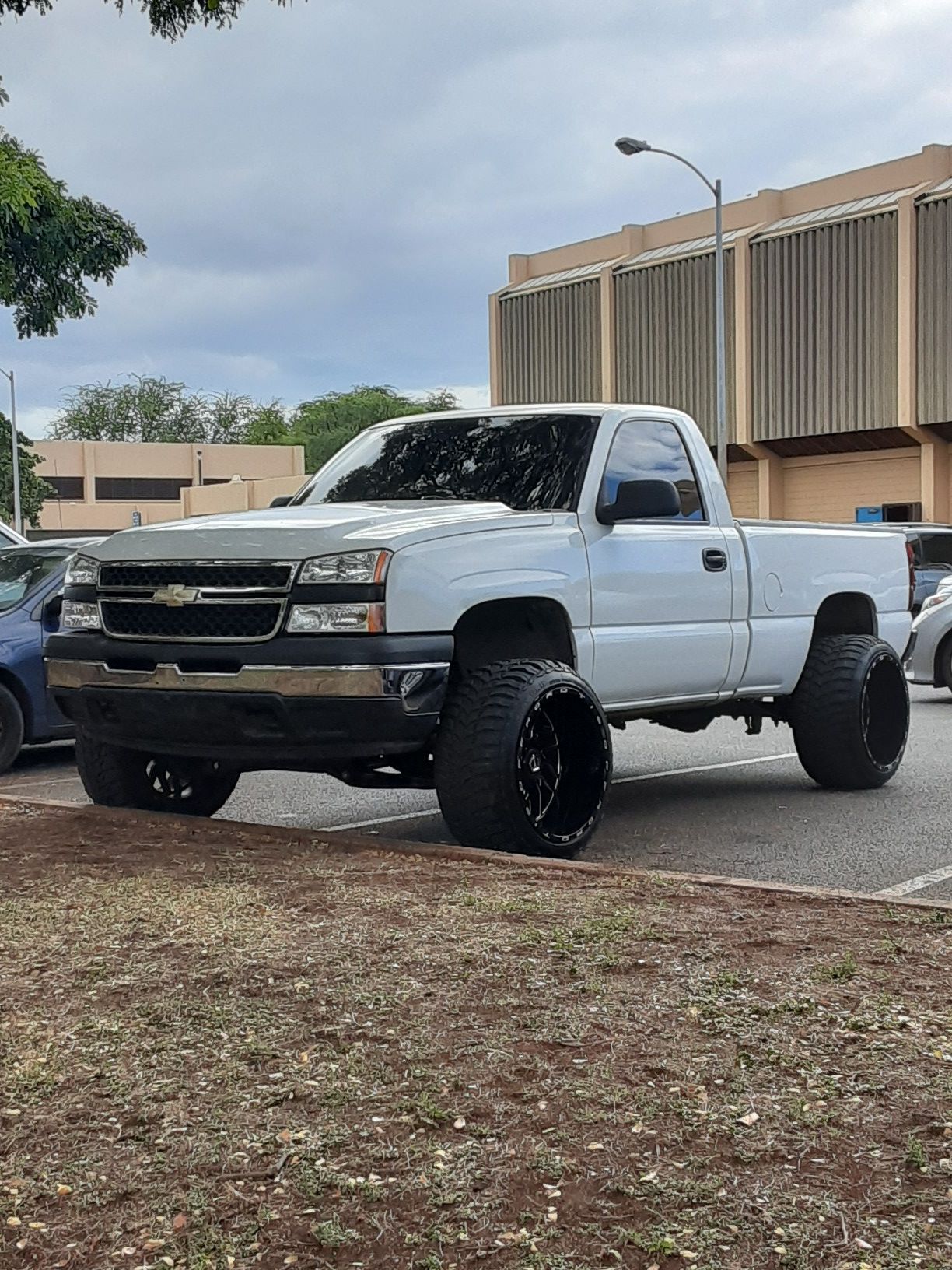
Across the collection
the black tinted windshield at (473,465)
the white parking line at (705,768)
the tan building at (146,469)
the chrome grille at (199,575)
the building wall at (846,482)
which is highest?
the tan building at (146,469)

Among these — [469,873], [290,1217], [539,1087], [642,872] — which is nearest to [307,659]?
[469,873]

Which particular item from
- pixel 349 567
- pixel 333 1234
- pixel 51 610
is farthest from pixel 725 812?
pixel 333 1234

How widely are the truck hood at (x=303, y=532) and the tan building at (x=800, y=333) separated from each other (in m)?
35.6

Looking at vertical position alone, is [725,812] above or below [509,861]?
below

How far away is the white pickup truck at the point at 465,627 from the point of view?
655 centimetres

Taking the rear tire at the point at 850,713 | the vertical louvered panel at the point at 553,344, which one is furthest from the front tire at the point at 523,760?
the vertical louvered panel at the point at 553,344

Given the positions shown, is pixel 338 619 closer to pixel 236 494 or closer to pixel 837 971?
pixel 837 971

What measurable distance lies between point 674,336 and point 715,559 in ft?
133

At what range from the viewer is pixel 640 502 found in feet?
24.9

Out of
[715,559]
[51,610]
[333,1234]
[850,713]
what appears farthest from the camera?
[51,610]

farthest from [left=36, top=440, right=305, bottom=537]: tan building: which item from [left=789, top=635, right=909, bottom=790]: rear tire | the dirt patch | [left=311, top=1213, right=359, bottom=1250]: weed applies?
[left=311, top=1213, right=359, bottom=1250]: weed

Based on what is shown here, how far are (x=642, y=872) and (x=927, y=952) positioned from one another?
1441mm

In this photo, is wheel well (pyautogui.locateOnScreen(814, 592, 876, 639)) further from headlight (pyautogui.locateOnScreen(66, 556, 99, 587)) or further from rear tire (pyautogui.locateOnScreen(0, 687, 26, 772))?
rear tire (pyautogui.locateOnScreen(0, 687, 26, 772))

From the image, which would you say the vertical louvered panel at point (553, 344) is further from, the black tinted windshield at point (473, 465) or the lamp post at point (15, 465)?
the black tinted windshield at point (473, 465)
